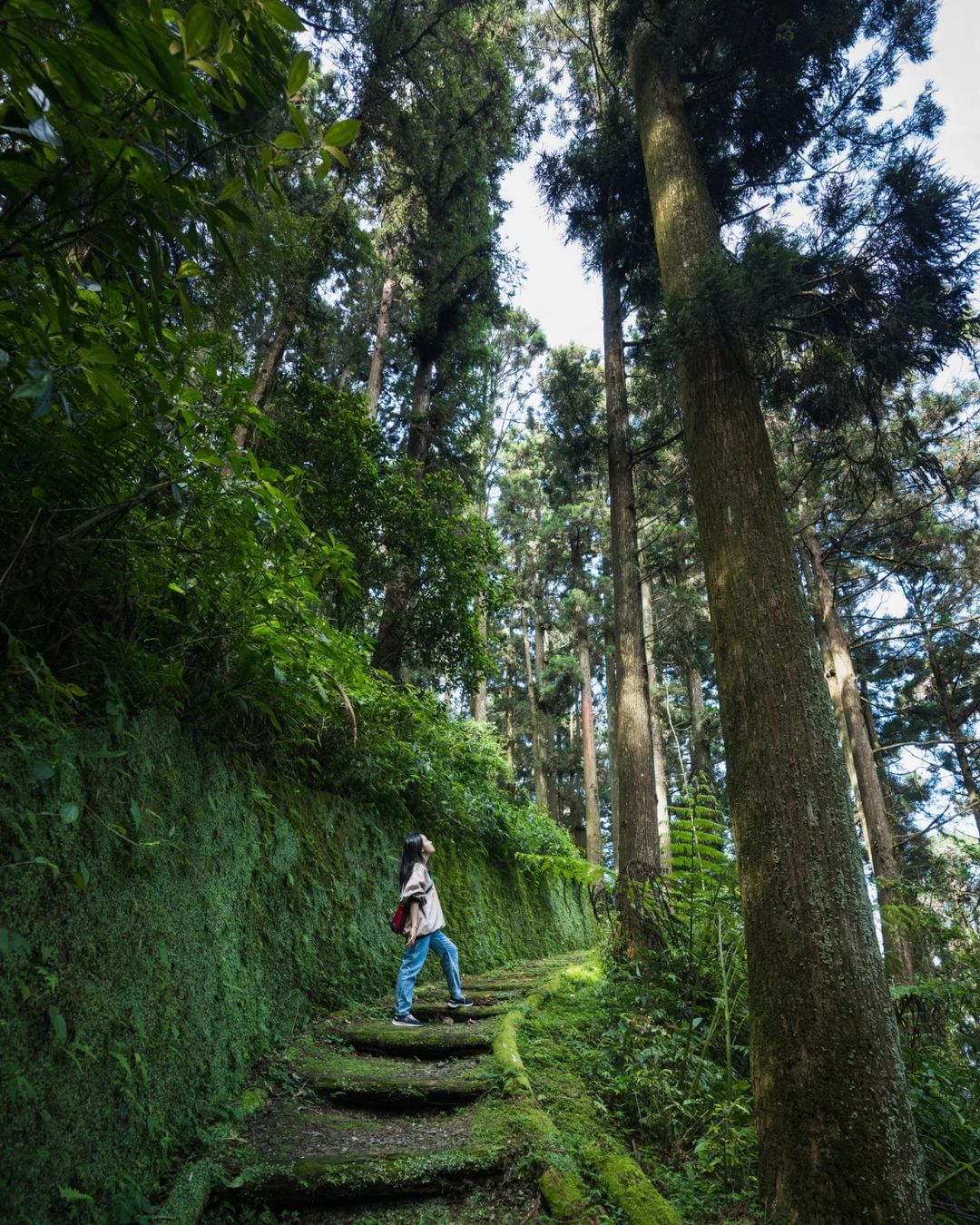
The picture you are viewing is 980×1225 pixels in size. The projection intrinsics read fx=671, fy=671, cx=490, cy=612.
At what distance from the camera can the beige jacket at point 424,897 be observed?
6.31 meters

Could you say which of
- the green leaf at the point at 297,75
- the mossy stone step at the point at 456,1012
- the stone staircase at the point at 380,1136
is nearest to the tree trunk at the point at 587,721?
the mossy stone step at the point at 456,1012

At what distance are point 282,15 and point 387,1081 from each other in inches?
206

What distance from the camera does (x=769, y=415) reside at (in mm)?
12195

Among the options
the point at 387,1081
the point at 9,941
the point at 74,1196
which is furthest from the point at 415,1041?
the point at 9,941

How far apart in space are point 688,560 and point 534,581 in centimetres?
936

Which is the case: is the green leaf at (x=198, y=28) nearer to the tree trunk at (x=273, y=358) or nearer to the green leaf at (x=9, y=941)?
the green leaf at (x=9, y=941)

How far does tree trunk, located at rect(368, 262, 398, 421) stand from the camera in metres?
14.4

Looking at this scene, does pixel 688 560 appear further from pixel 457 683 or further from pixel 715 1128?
pixel 715 1128

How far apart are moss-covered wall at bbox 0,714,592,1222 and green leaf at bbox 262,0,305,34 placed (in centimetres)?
214

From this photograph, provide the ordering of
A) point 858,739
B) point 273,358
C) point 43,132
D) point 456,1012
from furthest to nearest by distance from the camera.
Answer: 1. point 858,739
2. point 273,358
3. point 456,1012
4. point 43,132

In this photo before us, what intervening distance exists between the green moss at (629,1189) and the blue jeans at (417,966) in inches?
106

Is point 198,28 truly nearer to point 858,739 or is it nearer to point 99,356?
point 99,356

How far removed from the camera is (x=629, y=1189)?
3.10 m

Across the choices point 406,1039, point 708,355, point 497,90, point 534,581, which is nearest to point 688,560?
point 534,581
